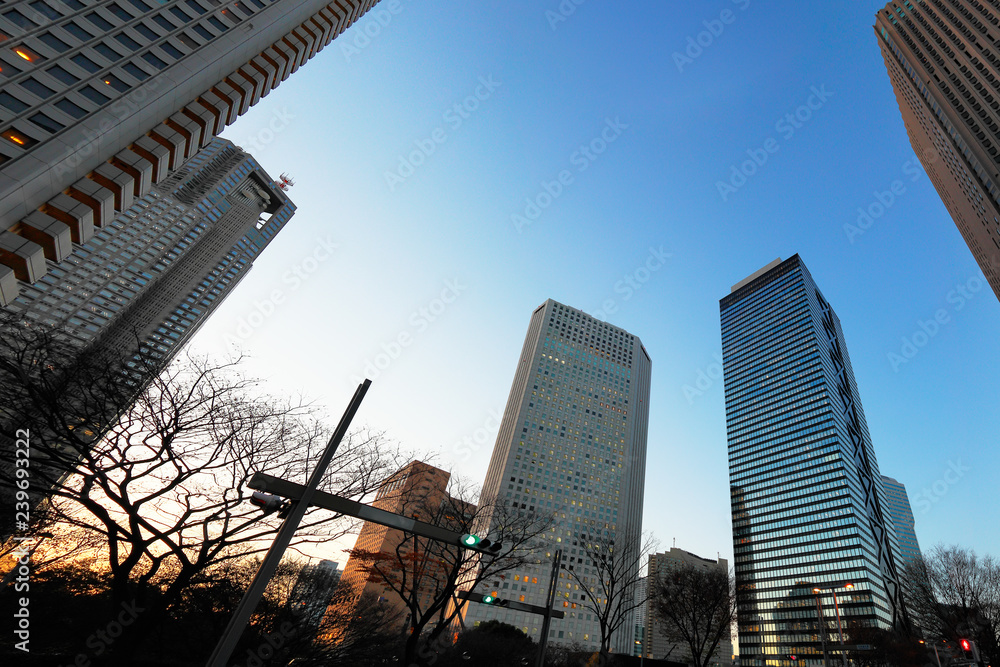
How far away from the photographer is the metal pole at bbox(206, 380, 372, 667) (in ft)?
20.1

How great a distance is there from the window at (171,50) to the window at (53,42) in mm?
4469

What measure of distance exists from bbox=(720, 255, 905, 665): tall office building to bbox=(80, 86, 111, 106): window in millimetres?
138049

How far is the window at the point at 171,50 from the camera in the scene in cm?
2559

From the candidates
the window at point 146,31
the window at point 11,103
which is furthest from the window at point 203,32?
the window at point 11,103

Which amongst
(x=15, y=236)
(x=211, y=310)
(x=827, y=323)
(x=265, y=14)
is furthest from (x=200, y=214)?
(x=827, y=323)

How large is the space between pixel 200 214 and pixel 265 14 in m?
126

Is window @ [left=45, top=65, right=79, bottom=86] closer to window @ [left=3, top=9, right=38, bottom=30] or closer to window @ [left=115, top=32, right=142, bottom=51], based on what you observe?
window @ [left=3, top=9, right=38, bottom=30]

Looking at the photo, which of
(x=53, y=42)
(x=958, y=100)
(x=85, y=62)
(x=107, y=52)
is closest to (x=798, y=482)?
(x=958, y=100)

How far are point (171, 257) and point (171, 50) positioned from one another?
12696 cm

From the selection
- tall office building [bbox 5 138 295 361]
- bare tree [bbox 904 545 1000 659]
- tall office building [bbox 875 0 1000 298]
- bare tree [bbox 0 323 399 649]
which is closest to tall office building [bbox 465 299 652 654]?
bare tree [bbox 904 545 1000 659]

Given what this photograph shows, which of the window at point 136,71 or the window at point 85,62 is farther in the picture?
the window at point 136,71

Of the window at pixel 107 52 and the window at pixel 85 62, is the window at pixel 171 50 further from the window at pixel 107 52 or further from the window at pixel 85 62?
the window at pixel 85 62

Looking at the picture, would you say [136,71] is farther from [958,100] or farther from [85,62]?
[958,100]

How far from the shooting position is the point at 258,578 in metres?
6.72
